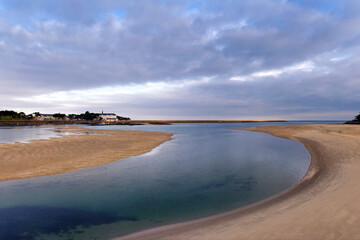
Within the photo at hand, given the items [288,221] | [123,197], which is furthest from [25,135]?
[288,221]

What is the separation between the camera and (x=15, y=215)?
806cm

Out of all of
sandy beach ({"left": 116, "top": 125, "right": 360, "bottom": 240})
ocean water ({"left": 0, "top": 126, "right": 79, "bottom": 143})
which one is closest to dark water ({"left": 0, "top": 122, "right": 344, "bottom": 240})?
sandy beach ({"left": 116, "top": 125, "right": 360, "bottom": 240})

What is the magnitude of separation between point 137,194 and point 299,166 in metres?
14.2

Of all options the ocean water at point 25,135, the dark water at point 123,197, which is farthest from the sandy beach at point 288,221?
the ocean water at point 25,135

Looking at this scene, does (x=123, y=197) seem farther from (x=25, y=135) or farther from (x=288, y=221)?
(x=25, y=135)

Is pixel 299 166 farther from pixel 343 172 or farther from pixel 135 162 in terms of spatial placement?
pixel 135 162

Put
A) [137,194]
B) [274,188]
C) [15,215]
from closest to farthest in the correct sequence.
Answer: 1. [15,215]
2. [137,194]
3. [274,188]

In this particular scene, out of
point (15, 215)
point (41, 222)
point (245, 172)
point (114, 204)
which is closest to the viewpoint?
point (41, 222)

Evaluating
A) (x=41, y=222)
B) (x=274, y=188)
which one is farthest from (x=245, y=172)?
(x=41, y=222)

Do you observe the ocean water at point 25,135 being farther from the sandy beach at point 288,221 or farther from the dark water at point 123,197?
the sandy beach at point 288,221

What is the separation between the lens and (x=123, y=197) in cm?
1012

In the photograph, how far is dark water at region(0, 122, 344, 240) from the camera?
A: 7340mm

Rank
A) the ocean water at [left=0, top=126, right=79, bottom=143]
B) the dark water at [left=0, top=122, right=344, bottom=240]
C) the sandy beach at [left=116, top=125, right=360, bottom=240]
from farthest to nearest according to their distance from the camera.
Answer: the ocean water at [left=0, top=126, right=79, bottom=143] < the dark water at [left=0, top=122, right=344, bottom=240] < the sandy beach at [left=116, top=125, right=360, bottom=240]

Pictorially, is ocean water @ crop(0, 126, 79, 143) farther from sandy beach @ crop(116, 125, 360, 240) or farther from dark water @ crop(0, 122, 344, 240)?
sandy beach @ crop(116, 125, 360, 240)
